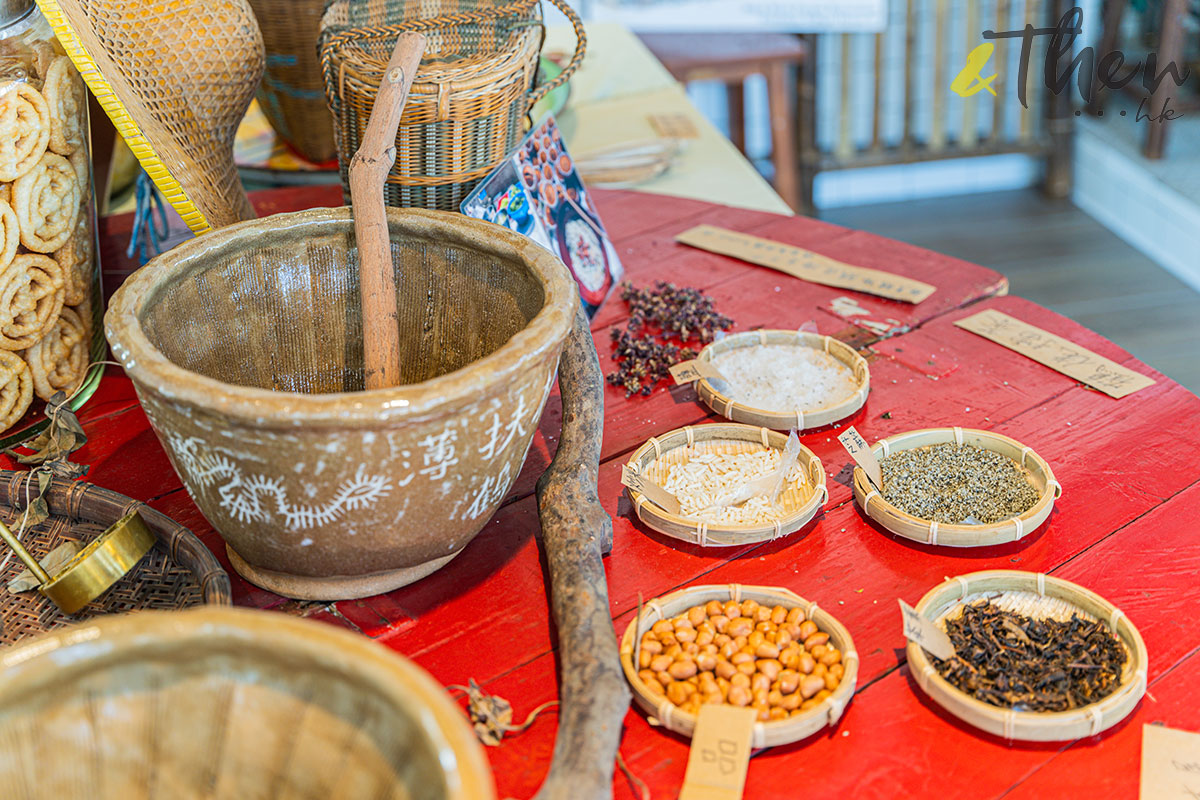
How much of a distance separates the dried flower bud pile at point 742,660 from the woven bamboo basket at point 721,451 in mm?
104

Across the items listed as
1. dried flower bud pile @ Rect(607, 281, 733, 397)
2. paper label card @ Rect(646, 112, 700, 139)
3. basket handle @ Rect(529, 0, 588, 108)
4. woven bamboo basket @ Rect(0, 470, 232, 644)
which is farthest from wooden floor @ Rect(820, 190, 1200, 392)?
woven bamboo basket @ Rect(0, 470, 232, 644)

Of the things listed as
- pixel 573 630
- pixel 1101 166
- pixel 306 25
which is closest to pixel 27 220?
pixel 573 630

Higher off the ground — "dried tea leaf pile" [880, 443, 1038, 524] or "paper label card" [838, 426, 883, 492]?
"paper label card" [838, 426, 883, 492]

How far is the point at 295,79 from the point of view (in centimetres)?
215

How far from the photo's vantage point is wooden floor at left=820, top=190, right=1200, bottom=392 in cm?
339

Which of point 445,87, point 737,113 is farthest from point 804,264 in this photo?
point 737,113

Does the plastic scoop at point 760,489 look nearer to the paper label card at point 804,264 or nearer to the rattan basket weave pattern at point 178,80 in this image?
the paper label card at point 804,264

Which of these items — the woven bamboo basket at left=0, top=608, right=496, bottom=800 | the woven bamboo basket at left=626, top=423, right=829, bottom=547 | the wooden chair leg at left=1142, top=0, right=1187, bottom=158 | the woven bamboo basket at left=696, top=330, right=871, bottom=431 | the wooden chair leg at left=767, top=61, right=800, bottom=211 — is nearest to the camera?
the woven bamboo basket at left=0, top=608, right=496, bottom=800

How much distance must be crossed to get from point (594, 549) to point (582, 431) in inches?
7.2

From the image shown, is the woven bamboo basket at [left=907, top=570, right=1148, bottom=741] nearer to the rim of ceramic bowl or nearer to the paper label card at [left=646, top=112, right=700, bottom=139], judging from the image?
the rim of ceramic bowl

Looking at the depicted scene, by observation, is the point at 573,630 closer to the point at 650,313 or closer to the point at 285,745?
the point at 285,745

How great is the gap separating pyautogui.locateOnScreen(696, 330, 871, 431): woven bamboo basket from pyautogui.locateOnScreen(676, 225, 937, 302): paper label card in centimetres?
22

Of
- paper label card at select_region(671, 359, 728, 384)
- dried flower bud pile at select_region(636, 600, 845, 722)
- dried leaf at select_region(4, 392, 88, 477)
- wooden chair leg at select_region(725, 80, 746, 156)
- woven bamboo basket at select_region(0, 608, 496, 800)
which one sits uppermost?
woven bamboo basket at select_region(0, 608, 496, 800)

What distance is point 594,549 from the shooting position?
1.03 metres
